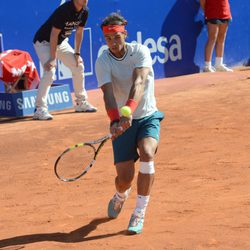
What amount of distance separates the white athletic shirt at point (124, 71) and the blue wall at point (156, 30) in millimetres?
6705

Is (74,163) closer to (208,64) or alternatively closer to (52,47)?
(52,47)

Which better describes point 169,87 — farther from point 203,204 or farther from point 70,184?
point 203,204

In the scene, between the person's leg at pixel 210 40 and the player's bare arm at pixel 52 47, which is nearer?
the player's bare arm at pixel 52 47

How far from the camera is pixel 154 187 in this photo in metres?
7.87

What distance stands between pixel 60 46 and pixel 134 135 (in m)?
5.38

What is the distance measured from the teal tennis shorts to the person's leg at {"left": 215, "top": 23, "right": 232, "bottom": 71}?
30.7 ft

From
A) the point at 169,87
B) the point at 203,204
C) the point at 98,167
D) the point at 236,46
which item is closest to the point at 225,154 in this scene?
the point at 98,167

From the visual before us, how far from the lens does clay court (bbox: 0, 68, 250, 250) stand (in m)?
6.31

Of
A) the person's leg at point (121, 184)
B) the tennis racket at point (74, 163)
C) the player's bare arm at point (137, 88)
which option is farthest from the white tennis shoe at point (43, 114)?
the player's bare arm at point (137, 88)

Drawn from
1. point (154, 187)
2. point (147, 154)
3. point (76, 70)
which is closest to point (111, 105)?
point (147, 154)

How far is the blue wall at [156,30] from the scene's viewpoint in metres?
13.2

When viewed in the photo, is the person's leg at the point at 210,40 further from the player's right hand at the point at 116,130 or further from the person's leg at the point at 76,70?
the player's right hand at the point at 116,130

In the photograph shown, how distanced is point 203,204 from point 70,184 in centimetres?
168

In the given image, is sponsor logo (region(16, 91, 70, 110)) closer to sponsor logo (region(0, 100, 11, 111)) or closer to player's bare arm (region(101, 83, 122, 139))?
sponsor logo (region(0, 100, 11, 111))
